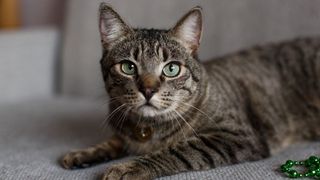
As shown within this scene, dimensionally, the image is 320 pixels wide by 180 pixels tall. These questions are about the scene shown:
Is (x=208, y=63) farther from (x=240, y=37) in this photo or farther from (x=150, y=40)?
(x=150, y=40)

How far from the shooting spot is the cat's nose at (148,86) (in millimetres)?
1222

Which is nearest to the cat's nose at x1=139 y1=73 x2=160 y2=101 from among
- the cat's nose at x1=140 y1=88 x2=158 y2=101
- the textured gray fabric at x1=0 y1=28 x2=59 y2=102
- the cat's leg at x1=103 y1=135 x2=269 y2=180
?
the cat's nose at x1=140 y1=88 x2=158 y2=101

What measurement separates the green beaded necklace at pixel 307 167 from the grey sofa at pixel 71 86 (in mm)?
Result: 23

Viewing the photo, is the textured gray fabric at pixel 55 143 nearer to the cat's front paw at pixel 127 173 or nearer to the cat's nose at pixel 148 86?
the cat's front paw at pixel 127 173

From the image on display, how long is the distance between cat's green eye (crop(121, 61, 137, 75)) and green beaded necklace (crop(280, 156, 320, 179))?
475 millimetres

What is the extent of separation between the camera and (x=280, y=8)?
188cm

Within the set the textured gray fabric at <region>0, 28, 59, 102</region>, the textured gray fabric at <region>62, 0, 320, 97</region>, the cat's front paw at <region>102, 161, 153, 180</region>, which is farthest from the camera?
the textured gray fabric at <region>0, 28, 59, 102</region>

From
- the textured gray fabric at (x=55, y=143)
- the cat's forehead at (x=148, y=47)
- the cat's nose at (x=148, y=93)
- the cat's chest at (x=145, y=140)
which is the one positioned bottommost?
the textured gray fabric at (x=55, y=143)

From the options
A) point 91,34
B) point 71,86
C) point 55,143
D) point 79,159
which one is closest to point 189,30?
point 79,159

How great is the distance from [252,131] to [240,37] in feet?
2.11

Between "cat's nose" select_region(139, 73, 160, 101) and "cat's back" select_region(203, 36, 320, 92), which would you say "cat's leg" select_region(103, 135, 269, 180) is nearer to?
"cat's nose" select_region(139, 73, 160, 101)

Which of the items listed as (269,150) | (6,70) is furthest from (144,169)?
(6,70)

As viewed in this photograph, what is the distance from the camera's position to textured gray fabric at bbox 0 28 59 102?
229cm

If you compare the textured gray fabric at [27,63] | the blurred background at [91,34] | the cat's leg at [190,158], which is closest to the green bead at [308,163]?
the cat's leg at [190,158]
